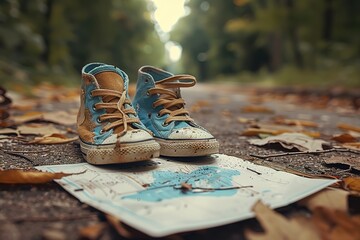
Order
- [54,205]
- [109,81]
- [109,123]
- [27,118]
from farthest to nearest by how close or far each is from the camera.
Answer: [27,118]
[109,81]
[109,123]
[54,205]

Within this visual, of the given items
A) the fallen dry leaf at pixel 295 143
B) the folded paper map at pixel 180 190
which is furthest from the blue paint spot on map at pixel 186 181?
the fallen dry leaf at pixel 295 143

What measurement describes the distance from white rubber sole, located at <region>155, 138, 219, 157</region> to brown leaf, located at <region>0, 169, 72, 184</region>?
49cm

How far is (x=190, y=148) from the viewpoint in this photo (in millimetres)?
1491

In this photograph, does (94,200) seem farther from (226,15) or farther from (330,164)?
(226,15)

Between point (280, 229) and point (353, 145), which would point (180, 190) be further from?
point (353, 145)

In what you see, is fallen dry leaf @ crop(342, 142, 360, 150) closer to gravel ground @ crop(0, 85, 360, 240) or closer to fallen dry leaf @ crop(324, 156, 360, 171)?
gravel ground @ crop(0, 85, 360, 240)

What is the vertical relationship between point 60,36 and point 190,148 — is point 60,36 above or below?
above

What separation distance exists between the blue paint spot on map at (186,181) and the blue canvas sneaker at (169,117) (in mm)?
120

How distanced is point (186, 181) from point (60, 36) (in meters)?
6.86

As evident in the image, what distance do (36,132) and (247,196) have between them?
1333 mm

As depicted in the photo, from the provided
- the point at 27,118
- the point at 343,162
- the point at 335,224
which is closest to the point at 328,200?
the point at 335,224

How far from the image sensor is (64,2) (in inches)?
328

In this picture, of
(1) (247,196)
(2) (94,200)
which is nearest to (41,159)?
(2) (94,200)

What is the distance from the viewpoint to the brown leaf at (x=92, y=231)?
83 cm
